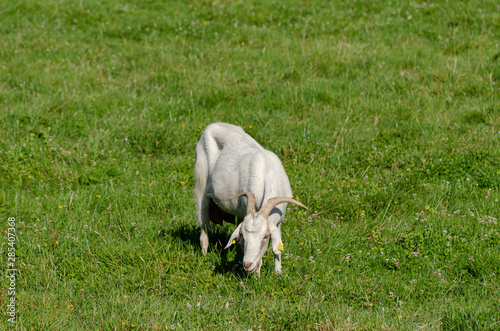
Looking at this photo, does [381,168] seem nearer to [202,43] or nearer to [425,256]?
[425,256]

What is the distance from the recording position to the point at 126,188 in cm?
630

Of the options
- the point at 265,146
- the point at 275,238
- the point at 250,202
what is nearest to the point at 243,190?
the point at 250,202

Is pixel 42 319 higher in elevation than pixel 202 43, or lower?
lower

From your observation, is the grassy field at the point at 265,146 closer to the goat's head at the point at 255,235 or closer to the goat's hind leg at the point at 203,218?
the goat's hind leg at the point at 203,218

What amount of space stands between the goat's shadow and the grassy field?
0.04 meters

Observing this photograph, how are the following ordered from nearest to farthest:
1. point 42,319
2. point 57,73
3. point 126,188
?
point 42,319, point 126,188, point 57,73

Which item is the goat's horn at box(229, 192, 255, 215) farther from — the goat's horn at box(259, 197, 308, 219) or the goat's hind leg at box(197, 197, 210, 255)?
the goat's hind leg at box(197, 197, 210, 255)

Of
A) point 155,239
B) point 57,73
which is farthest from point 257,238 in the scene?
point 57,73

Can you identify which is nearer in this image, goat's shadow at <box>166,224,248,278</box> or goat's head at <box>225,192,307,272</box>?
goat's head at <box>225,192,307,272</box>

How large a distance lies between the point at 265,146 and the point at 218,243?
83.1 inches

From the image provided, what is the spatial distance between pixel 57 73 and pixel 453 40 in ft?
23.6

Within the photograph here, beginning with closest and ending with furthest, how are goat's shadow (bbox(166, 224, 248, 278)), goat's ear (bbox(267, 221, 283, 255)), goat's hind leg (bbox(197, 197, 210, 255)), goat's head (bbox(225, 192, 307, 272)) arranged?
1. goat's head (bbox(225, 192, 307, 272))
2. goat's ear (bbox(267, 221, 283, 255))
3. goat's shadow (bbox(166, 224, 248, 278))
4. goat's hind leg (bbox(197, 197, 210, 255))

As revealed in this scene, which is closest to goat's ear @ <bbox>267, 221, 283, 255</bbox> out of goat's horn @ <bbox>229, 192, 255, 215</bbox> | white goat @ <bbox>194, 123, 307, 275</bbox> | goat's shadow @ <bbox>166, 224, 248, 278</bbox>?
white goat @ <bbox>194, 123, 307, 275</bbox>

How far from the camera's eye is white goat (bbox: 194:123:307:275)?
4355 millimetres
